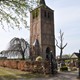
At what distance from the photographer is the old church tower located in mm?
74562

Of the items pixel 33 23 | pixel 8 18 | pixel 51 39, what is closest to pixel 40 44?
pixel 51 39

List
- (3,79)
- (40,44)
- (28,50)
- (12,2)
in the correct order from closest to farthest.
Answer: (3,79), (12,2), (40,44), (28,50)

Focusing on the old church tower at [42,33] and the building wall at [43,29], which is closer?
the old church tower at [42,33]

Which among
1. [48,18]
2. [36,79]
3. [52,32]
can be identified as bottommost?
[36,79]

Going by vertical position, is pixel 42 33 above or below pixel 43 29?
below

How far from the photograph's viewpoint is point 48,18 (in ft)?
260

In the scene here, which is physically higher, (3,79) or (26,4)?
(26,4)

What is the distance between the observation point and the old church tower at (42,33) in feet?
245

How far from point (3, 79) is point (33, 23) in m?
61.2

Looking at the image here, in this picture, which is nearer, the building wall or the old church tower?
the old church tower

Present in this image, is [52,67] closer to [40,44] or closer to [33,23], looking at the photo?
[40,44]

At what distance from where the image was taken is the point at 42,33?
2970 inches

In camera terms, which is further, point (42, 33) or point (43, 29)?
point (43, 29)

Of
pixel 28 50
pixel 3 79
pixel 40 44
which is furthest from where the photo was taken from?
pixel 28 50
